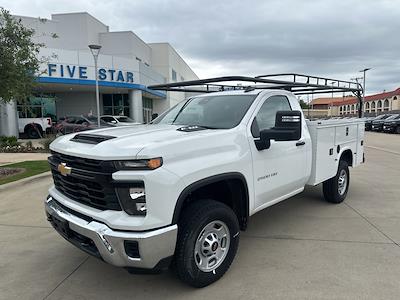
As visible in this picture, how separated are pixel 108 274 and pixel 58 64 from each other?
80.2 feet

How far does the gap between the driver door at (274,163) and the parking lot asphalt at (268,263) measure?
0.66m

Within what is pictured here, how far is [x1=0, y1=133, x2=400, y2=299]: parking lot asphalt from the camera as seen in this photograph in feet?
10.7

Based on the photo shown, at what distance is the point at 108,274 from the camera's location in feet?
12.0

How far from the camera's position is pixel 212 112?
14.2 feet

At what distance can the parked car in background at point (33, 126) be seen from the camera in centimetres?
2470

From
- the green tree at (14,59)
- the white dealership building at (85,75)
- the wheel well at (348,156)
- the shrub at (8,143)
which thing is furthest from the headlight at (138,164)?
the white dealership building at (85,75)

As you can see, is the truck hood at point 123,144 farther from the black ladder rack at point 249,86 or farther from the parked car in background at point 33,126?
the parked car in background at point 33,126

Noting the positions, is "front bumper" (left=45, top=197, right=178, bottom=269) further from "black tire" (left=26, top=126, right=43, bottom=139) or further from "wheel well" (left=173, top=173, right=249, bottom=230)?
"black tire" (left=26, top=126, right=43, bottom=139)

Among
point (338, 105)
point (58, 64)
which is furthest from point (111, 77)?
point (338, 105)

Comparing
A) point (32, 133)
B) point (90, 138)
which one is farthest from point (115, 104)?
point (90, 138)

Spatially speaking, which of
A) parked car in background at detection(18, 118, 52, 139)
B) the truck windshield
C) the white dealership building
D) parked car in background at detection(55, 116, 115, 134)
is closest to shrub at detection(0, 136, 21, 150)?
the white dealership building

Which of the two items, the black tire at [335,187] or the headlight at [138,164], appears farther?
the black tire at [335,187]

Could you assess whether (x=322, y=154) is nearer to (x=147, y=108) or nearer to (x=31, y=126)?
(x=31, y=126)

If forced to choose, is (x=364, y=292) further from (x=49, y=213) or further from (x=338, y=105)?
(x=338, y=105)
